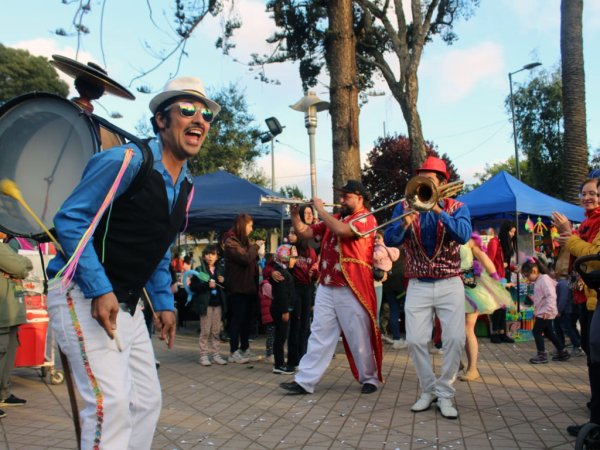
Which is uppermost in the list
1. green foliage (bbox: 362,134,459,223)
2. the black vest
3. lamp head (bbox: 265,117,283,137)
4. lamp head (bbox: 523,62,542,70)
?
lamp head (bbox: 523,62,542,70)

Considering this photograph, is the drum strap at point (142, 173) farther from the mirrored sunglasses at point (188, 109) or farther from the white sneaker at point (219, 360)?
the white sneaker at point (219, 360)

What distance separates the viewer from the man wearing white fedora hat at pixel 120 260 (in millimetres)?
2430

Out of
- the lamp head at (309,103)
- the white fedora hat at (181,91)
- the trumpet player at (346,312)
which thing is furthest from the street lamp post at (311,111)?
the white fedora hat at (181,91)

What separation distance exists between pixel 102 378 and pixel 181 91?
1483 millimetres

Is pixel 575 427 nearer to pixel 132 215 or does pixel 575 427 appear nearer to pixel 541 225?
pixel 132 215

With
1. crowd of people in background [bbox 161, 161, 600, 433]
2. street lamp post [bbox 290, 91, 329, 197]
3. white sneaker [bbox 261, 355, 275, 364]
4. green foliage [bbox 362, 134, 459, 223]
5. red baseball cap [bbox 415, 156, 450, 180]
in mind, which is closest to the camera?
crowd of people in background [bbox 161, 161, 600, 433]

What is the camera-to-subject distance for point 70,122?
2.77 metres

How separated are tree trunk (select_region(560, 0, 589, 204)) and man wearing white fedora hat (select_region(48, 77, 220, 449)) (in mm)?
13918

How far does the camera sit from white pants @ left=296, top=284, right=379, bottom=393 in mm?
5883

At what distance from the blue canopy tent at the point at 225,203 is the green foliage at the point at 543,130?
23269 millimetres

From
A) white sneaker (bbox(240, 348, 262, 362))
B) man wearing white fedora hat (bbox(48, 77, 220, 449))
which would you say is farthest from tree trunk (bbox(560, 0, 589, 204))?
man wearing white fedora hat (bbox(48, 77, 220, 449))

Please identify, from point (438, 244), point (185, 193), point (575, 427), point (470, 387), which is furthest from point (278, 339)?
point (185, 193)

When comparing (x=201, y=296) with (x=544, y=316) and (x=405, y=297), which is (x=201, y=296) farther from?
(x=544, y=316)

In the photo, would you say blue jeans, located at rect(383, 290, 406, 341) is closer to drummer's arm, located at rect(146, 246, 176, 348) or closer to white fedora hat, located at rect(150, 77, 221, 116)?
drummer's arm, located at rect(146, 246, 176, 348)
